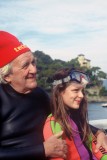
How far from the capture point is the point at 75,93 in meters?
2.87

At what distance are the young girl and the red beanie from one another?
0.45 meters

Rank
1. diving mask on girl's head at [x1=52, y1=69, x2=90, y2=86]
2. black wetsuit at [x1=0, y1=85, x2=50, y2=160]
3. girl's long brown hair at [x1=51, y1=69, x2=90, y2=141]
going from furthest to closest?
diving mask on girl's head at [x1=52, y1=69, x2=90, y2=86]
girl's long brown hair at [x1=51, y1=69, x2=90, y2=141]
black wetsuit at [x1=0, y1=85, x2=50, y2=160]

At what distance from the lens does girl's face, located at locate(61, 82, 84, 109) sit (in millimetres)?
2850

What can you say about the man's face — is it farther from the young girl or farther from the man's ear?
the young girl

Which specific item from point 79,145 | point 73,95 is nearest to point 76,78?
point 73,95

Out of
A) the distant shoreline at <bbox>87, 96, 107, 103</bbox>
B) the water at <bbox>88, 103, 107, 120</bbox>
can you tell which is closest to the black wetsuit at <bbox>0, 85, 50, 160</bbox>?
the water at <bbox>88, 103, 107, 120</bbox>

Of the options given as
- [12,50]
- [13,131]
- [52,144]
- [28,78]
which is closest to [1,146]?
[13,131]

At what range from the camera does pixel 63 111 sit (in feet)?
9.22

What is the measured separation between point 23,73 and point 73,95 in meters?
0.48

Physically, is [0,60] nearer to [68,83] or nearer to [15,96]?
[15,96]

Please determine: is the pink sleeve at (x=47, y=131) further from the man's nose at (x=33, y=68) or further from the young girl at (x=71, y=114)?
the man's nose at (x=33, y=68)

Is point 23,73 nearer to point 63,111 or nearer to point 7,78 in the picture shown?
point 7,78

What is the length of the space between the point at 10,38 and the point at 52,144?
34.4 inches

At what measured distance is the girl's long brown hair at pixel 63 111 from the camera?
2.75 m
